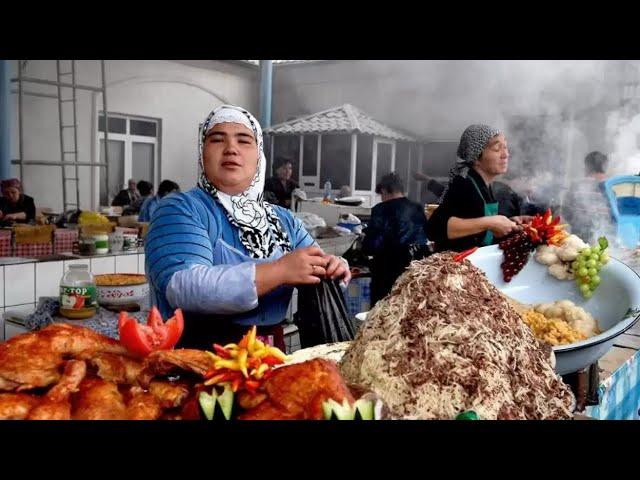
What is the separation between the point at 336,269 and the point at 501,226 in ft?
3.82

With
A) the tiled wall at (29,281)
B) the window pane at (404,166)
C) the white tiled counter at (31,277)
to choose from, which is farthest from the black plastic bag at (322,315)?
the window pane at (404,166)

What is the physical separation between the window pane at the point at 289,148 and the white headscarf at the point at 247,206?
1019cm

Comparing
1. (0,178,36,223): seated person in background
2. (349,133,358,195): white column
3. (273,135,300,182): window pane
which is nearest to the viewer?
(0,178,36,223): seated person in background

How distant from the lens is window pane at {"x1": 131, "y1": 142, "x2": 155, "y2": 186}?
11562 millimetres

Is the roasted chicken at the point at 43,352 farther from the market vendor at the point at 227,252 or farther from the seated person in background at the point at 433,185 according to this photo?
the seated person in background at the point at 433,185

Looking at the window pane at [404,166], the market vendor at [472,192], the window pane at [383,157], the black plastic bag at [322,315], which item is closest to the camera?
the black plastic bag at [322,315]

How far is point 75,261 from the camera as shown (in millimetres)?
3754

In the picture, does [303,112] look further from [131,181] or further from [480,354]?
[480,354]

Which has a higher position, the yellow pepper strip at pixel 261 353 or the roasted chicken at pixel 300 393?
the yellow pepper strip at pixel 261 353

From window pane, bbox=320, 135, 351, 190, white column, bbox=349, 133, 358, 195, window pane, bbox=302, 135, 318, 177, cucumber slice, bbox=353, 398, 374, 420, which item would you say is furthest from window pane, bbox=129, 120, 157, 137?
cucumber slice, bbox=353, 398, 374, 420

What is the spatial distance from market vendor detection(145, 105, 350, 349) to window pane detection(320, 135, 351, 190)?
30.6ft

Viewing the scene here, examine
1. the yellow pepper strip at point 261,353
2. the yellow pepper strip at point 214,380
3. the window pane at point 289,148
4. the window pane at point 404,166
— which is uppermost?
the window pane at point 289,148

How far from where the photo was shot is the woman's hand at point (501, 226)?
2502mm

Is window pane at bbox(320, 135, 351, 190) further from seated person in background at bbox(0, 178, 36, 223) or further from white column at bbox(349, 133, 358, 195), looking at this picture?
seated person in background at bbox(0, 178, 36, 223)
